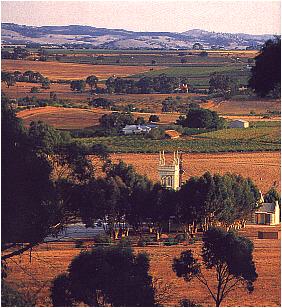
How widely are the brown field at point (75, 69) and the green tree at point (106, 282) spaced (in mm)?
→ 13986

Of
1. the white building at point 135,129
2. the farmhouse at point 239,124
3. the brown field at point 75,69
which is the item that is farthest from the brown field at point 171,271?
the brown field at point 75,69

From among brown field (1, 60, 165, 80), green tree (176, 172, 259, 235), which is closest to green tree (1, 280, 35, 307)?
green tree (176, 172, 259, 235)

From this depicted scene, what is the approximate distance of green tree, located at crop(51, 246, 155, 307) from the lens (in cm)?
593

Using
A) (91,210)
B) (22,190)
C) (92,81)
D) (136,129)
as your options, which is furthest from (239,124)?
(22,190)

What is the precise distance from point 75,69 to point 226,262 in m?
22.6

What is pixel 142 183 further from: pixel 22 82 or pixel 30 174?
pixel 22 82

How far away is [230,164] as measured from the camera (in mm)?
17875

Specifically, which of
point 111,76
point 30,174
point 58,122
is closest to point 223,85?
point 111,76

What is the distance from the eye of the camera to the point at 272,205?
10.5 metres

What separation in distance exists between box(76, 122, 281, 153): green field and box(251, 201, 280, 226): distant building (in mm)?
5970

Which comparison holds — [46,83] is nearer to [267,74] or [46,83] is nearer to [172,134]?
[172,134]

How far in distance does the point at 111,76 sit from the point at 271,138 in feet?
32.3

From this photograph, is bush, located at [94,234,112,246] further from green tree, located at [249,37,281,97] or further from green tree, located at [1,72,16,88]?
Answer: green tree, located at [1,72,16,88]

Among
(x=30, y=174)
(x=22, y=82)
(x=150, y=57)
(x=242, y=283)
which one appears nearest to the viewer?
(x=30, y=174)
